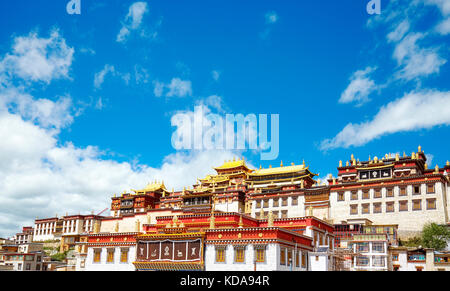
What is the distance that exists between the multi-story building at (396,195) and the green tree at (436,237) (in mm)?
5098

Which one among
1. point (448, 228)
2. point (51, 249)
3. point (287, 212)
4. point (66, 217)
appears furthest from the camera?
point (66, 217)

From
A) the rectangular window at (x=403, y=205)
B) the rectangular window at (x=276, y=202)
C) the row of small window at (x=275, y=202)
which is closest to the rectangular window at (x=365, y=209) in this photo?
the rectangular window at (x=403, y=205)

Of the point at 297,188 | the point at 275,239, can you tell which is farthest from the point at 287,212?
the point at 275,239

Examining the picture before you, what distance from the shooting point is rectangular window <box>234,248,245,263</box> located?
3625 centimetres

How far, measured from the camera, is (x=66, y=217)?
354 feet

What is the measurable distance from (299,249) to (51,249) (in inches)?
3019

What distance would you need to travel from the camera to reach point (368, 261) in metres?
44.0

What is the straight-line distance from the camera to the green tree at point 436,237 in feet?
165

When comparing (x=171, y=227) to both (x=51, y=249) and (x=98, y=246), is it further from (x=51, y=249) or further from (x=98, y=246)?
(x=51, y=249)

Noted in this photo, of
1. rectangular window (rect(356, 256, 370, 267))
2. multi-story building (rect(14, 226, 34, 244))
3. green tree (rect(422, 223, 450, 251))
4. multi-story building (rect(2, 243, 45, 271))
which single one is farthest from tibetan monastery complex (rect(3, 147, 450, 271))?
multi-story building (rect(14, 226, 34, 244))

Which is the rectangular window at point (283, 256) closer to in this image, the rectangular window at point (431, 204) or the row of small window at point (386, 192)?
the rectangular window at point (431, 204)

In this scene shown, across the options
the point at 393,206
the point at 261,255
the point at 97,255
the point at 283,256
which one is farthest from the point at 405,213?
the point at 97,255

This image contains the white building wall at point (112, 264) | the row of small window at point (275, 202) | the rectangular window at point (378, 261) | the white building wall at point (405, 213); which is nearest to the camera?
the rectangular window at point (378, 261)

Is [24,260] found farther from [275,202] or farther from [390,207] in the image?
[390,207]
